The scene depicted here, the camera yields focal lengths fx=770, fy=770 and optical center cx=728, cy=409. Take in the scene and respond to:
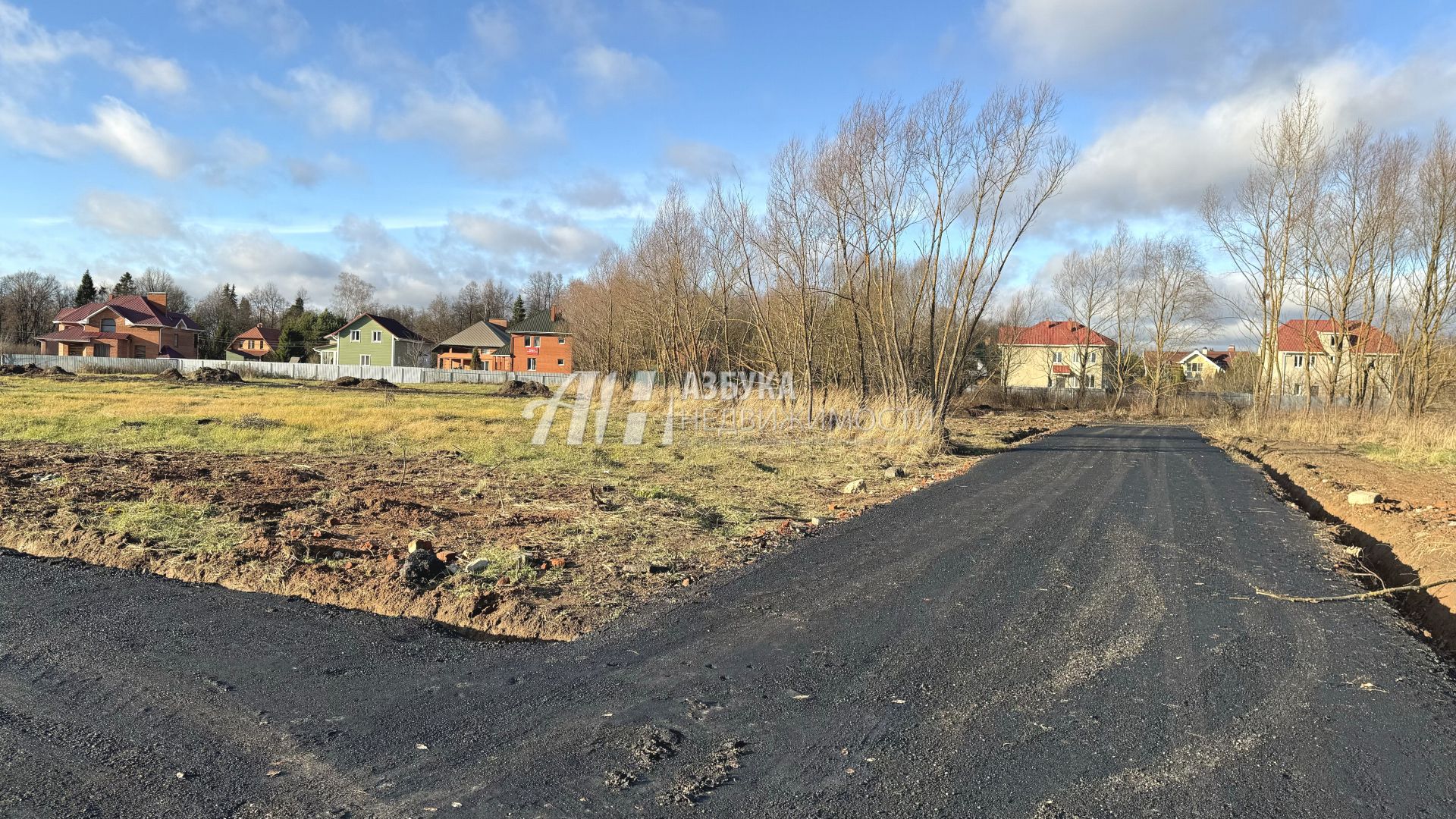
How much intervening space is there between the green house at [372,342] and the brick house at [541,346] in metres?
10.8

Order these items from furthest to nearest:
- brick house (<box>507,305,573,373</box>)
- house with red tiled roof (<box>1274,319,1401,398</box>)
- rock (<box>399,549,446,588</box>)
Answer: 1. brick house (<box>507,305,573,373</box>)
2. house with red tiled roof (<box>1274,319,1401,398</box>)
3. rock (<box>399,549,446,588</box>)

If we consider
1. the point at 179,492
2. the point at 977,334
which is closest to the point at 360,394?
the point at 179,492

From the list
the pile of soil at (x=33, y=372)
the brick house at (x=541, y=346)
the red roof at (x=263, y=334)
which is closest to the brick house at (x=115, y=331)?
the red roof at (x=263, y=334)

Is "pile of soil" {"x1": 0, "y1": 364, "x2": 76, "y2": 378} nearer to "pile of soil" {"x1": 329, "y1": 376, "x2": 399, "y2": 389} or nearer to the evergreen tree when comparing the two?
"pile of soil" {"x1": 329, "y1": 376, "x2": 399, "y2": 389}

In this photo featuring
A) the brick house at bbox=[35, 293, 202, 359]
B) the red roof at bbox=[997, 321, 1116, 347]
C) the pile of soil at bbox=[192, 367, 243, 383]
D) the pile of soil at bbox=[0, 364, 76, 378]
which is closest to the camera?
the pile of soil at bbox=[0, 364, 76, 378]

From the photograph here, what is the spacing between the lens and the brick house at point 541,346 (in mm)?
75312

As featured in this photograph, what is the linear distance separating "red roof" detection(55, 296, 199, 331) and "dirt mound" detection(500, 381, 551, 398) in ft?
149

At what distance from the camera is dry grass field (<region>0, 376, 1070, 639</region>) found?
6328mm

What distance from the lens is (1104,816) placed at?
9.96ft

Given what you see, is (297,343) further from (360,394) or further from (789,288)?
(789,288)

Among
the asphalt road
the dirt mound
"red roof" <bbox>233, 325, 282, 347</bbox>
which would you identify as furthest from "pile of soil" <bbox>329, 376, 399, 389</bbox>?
"red roof" <bbox>233, 325, 282, 347</bbox>

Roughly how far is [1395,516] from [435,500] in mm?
12333

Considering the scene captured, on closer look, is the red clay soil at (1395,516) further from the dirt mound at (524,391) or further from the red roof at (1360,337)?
the dirt mound at (524,391)

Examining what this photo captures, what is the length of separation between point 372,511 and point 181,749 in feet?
19.2
